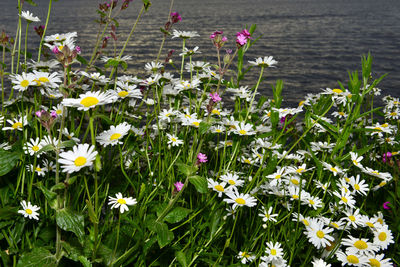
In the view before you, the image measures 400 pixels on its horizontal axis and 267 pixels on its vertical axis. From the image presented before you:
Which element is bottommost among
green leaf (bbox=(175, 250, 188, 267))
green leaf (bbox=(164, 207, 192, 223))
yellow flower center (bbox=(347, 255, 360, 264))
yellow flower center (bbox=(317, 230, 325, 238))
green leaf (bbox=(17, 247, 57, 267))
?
green leaf (bbox=(175, 250, 188, 267))

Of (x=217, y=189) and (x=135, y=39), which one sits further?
(x=135, y=39)

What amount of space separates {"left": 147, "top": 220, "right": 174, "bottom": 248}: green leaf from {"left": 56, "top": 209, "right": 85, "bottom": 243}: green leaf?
0.89ft

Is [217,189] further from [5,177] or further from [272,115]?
[5,177]

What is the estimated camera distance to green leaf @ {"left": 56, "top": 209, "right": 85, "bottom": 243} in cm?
111

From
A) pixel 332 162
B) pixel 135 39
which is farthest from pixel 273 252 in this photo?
pixel 135 39

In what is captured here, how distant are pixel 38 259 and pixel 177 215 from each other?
57cm

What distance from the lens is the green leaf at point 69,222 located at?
111 cm

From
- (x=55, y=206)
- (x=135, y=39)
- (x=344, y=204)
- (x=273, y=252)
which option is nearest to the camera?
(x=55, y=206)

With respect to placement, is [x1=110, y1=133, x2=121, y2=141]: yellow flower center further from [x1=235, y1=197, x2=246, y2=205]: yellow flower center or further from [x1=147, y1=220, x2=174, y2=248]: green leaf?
[x1=235, y1=197, x2=246, y2=205]: yellow flower center

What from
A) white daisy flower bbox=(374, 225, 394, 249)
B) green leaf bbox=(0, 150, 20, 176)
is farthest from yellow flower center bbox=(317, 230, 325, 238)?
green leaf bbox=(0, 150, 20, 176)

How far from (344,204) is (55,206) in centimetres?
132

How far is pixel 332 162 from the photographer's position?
1877mm

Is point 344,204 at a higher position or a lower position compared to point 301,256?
Result: higher

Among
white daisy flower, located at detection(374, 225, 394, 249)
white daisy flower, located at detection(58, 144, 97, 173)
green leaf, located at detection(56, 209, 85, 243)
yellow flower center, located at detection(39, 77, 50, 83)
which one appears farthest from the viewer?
yellow flower center, located at detection(39, 77, 50, 83)
